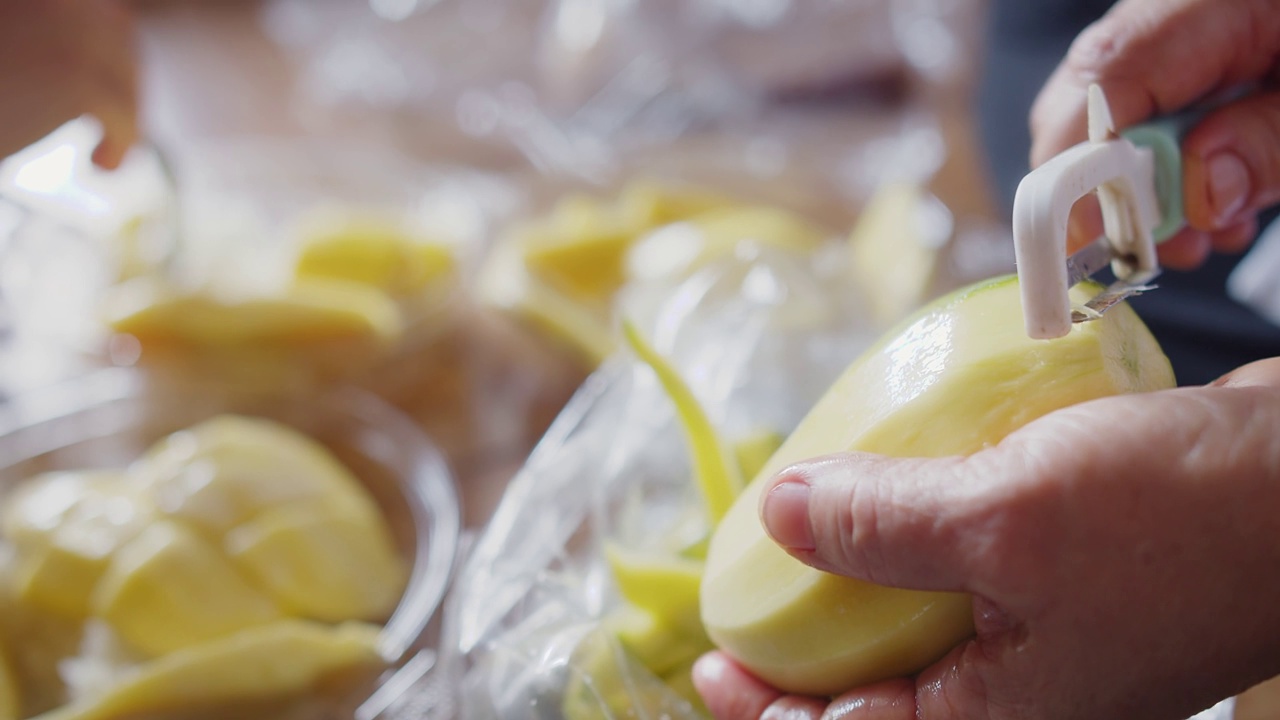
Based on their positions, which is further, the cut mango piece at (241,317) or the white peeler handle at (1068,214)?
the cut mango piece at (241,317)

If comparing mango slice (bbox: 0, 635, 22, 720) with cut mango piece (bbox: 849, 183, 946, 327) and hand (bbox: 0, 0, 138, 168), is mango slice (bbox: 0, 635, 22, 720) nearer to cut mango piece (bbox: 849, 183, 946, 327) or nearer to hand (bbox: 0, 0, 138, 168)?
hand (bbox: 0, 0, 138, 168)

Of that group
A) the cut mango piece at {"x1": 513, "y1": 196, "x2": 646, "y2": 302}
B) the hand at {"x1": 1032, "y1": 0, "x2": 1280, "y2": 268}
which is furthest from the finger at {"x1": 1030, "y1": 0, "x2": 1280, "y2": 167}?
the cut mango piece at {"x1": 513, "y1": 196, "x2": 646, "y2": 302}

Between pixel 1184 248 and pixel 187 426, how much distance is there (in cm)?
61

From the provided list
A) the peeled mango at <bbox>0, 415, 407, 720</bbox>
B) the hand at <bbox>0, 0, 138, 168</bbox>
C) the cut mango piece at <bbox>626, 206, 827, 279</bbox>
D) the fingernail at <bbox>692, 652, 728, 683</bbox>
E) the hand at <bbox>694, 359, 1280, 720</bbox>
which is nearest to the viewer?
the hand at <bbox>694, 359, 1280, 720</bbox>

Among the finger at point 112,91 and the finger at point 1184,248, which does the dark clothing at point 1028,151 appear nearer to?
the finger at point 1184,248

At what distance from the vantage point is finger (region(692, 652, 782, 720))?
328mm

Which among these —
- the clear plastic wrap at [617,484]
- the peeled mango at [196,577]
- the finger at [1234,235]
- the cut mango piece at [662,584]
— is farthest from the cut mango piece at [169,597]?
the finger at [1234,235]

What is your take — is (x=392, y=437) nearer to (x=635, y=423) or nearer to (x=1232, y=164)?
(x=635, y=423)

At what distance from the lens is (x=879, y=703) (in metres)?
0.29

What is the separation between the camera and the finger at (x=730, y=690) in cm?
33

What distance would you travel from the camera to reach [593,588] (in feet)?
1.39

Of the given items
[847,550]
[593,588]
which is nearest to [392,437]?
[593,588]

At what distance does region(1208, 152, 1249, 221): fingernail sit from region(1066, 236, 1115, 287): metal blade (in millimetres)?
80

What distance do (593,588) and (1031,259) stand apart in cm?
25
